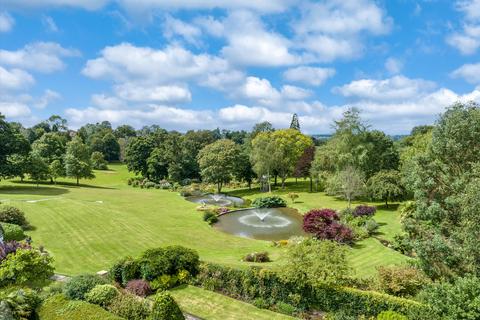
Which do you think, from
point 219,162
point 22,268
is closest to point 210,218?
point 22,268

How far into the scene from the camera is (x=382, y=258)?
898 inches

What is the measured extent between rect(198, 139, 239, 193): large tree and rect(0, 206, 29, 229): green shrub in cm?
3075

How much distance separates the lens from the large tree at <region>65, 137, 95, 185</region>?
6059 cm

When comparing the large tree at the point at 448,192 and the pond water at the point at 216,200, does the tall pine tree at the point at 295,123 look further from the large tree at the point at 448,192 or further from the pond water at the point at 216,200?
the large tree at the point at 448,192

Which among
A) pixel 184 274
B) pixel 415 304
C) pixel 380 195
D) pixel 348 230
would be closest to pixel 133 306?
pixel 184 274

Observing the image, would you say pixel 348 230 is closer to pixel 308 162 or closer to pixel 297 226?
pixel 297 226

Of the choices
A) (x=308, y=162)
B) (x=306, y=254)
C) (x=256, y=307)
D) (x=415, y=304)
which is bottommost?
(x=256, y=307)

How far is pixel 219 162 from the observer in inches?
2232

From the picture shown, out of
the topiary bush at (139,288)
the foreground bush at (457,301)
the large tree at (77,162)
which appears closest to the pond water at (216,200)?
the large tree at (77,162)

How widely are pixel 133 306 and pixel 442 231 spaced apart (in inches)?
612

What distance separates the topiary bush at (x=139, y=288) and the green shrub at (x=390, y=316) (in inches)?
438

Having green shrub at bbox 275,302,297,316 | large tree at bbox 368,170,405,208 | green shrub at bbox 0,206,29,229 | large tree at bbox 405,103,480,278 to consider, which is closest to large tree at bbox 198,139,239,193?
large tree at bbox 368,170,405,208

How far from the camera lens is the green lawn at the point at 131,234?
2300cm

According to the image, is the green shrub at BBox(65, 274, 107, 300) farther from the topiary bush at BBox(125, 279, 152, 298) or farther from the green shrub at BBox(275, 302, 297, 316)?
the green shrub at BBox(275, 302, 297, 316)
